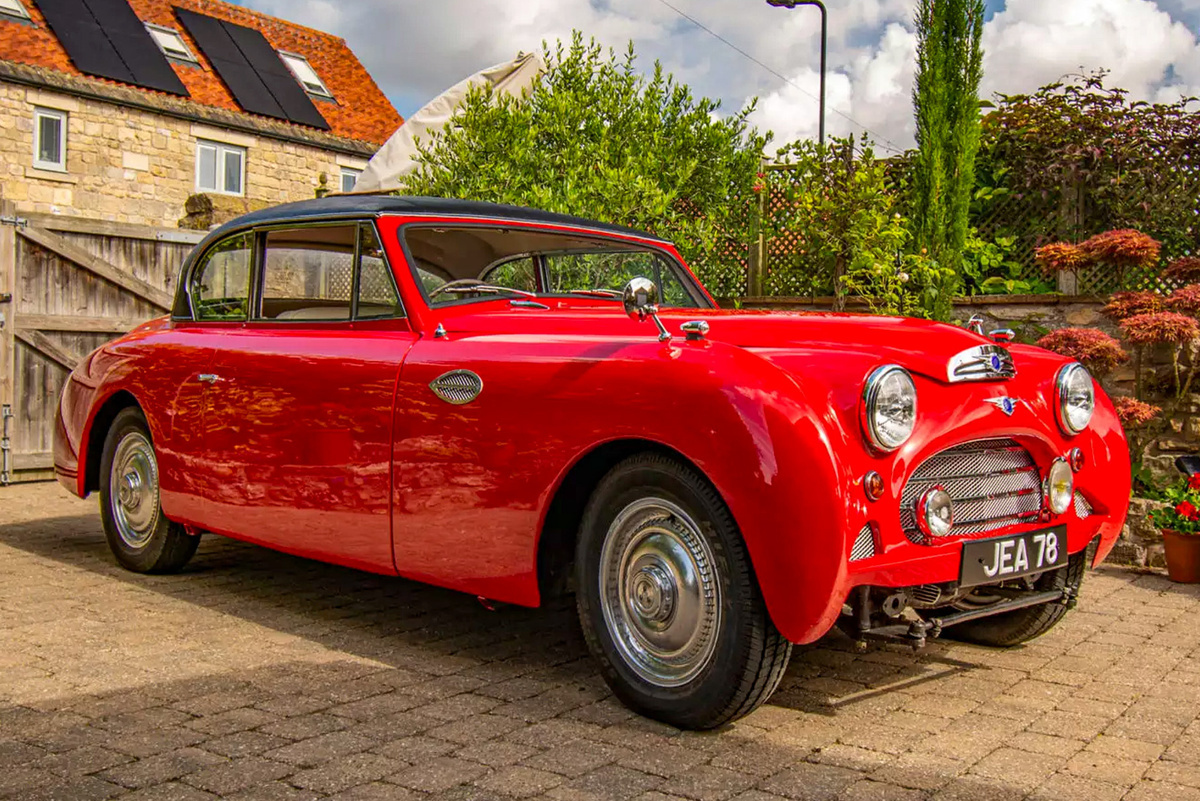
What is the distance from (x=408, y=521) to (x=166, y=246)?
7162 mm

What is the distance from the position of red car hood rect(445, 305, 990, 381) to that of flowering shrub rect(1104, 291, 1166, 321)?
13.5ft

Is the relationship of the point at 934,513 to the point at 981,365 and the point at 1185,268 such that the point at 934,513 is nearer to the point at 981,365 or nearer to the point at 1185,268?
the point at 981,365

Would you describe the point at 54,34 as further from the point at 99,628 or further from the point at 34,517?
the point at 99,628

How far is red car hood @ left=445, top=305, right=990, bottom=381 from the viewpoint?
3.34 m

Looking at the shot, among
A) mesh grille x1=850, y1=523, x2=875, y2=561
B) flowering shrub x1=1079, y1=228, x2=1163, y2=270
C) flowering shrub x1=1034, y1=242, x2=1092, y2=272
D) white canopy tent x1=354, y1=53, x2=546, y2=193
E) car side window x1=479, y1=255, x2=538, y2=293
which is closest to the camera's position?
mesh grille x1=850, y1=523, x2=875, y2=561

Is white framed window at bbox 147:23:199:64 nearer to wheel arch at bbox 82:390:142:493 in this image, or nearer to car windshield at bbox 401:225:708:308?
wheel arch at bbox 82:390:142:493

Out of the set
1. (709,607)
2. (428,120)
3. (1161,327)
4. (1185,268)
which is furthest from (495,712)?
(428,120)

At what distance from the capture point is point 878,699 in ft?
11.9

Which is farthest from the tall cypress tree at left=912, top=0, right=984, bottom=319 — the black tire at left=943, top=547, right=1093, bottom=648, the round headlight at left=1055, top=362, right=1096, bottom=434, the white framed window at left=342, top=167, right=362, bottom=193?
the white framed window at left=342, top=167, right=362, bottom=193

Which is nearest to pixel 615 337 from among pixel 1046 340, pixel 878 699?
pixel 878 699

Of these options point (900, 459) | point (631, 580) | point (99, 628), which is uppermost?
point (900, 459)

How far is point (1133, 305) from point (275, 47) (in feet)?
73.6

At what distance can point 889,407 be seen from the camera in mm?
3105

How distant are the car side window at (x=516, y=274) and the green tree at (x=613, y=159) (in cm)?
381
